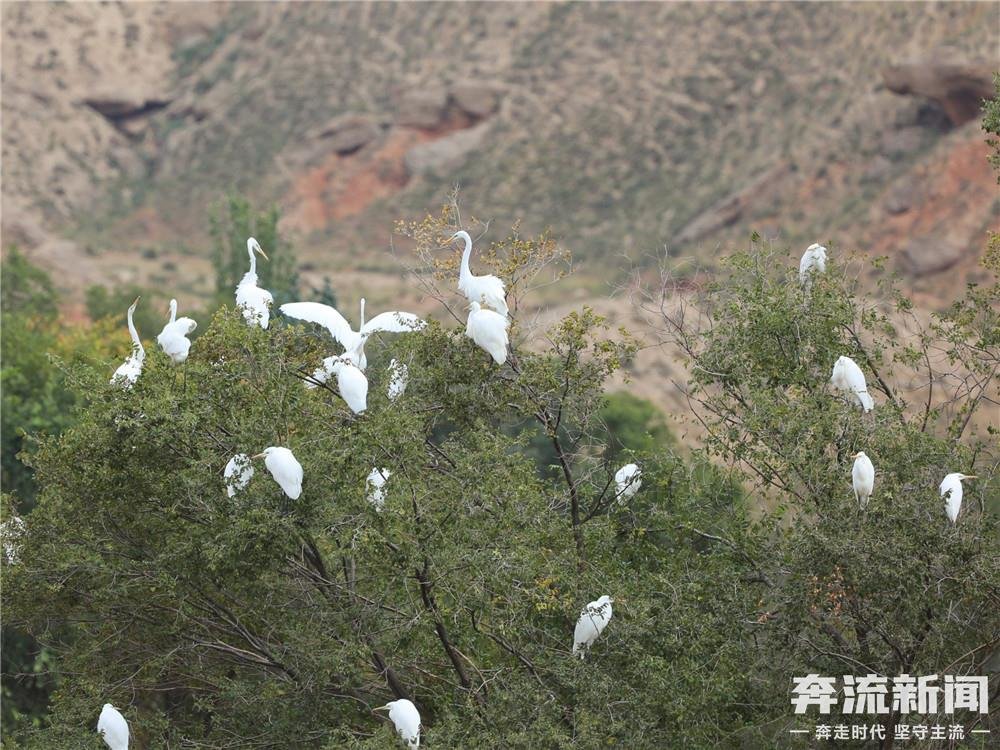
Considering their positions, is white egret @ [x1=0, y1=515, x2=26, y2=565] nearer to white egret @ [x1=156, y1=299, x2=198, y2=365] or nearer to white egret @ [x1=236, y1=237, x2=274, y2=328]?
white egret @ [x1=156, y1=299, x2=198, y2=365]

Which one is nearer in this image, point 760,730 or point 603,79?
point 760,730

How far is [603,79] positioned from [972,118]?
59.1 ft

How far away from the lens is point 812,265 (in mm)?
13914

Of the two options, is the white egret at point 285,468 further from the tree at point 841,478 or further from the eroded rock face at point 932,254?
the eroded rock face at point 932,254

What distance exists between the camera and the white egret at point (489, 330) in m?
12.5

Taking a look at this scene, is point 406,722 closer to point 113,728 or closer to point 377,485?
point 377,485

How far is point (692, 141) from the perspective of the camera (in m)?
58.3

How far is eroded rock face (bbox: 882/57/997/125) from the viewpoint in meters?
47.2

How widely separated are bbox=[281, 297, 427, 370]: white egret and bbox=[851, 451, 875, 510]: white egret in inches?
154

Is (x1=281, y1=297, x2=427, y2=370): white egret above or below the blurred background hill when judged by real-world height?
below

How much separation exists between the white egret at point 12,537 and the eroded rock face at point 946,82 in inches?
1530

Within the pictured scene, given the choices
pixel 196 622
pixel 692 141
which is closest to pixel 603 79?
pixel 692 141

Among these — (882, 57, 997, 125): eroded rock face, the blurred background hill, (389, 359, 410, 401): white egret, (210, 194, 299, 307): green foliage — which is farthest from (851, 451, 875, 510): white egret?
(882, 57, 997, 125): eroded rock face

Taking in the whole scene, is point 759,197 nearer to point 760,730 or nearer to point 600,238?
point 600,238
